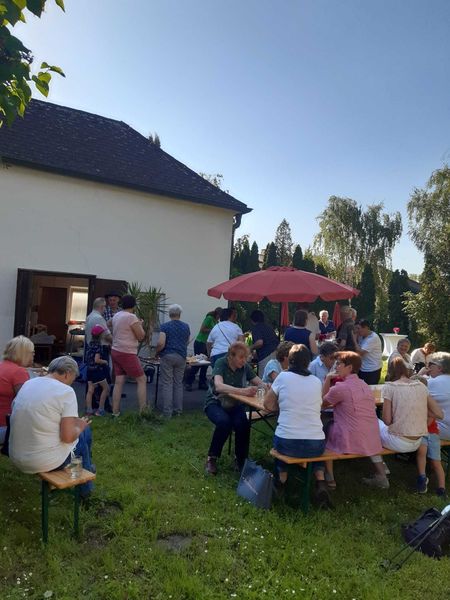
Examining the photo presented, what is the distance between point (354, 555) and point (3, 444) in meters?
2.87

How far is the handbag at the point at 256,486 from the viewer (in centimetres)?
393

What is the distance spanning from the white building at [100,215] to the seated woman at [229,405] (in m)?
5.95

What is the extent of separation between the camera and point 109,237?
1048 centimetres

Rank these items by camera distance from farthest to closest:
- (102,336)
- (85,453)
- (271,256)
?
1. (271,256)
2. (102,336)
3. (85,453)

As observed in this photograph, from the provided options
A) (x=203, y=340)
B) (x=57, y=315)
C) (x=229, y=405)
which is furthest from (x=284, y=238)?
(x=229, y=405)

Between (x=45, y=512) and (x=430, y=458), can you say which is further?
(x=430, y=458)

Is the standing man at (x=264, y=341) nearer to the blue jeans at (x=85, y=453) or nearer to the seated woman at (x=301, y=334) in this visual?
the seated woman at (x=301, y=334)

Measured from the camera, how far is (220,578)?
293 cm

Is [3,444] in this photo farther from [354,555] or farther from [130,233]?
[130,233]

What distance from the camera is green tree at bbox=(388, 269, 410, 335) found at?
2253 cm

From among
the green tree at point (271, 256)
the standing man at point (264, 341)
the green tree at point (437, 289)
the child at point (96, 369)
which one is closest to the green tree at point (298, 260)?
the green tree at point (271, 256)

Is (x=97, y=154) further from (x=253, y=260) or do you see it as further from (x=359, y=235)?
(x=359, y=235)

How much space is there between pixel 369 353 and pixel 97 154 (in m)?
7.97

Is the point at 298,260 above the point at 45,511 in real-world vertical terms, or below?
above
